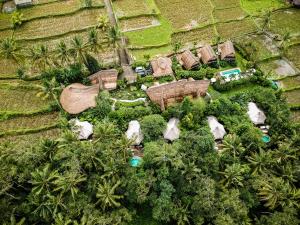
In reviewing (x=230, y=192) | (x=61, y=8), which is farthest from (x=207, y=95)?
(x=61, y=8)

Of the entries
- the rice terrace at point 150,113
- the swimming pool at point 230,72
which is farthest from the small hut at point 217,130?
the swimming pool at point 230,72

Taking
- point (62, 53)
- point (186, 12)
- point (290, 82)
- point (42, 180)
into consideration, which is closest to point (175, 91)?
point (62, 53)

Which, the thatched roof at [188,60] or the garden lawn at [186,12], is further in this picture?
the garden lawn at [186,12]

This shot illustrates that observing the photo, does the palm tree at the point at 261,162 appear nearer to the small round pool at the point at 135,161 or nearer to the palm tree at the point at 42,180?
the small round pool at the point at 135,161

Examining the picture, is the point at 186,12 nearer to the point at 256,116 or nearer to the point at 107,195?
the point at 256,116

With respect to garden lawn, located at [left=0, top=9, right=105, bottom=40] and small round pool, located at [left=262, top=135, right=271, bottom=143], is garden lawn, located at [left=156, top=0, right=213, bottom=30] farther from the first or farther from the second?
small round pool, located at [left=262, top=135, right=271, bottom=143]

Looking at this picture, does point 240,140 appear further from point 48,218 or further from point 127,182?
point 48,218
